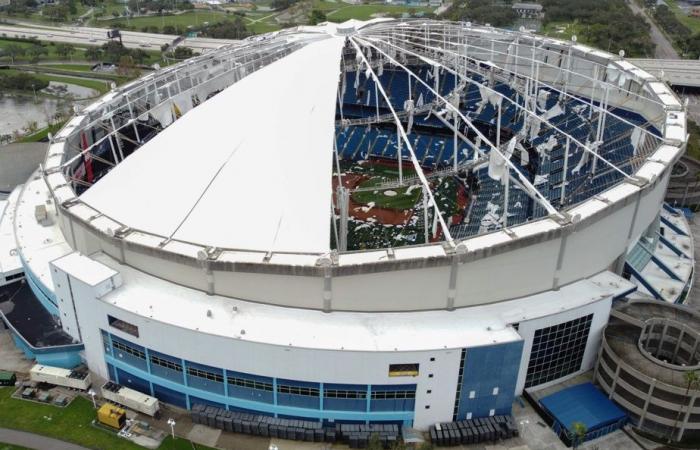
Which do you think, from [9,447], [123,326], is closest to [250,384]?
[123,326]

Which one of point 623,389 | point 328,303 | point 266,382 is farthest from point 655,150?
point 266,382

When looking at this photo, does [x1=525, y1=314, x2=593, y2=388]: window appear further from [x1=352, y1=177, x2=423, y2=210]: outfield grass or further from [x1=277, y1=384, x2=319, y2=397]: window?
[x1=352, y1=177, x2=423, y2=210]: outfield grass

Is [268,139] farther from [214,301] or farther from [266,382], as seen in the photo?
[266,382]

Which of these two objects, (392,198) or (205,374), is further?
(392,198)

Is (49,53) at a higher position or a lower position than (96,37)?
lower

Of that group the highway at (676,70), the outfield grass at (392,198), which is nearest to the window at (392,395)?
the outfield grass at (392,198)

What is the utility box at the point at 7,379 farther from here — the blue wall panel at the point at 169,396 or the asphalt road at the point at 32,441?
the blue wall panel at the point at 169,396

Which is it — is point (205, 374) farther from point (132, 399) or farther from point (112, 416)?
point (112, 416)
